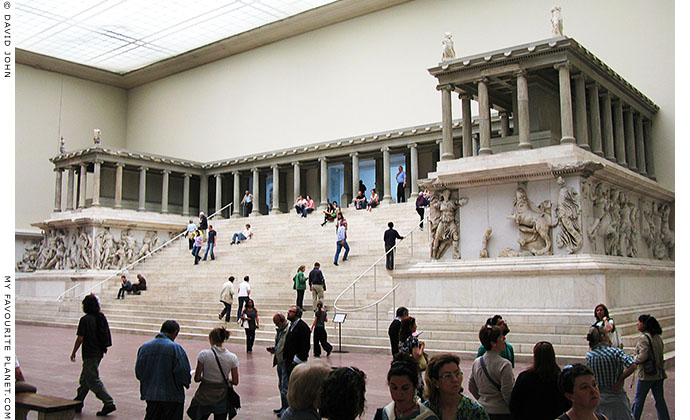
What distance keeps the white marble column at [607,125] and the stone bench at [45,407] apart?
1767cm

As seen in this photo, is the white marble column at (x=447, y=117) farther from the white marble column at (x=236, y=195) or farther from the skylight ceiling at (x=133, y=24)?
the white marble column at (x=236, y=195)

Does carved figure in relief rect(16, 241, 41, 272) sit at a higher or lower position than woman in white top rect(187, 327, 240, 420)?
higher

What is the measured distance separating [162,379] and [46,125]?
4188 centimetres

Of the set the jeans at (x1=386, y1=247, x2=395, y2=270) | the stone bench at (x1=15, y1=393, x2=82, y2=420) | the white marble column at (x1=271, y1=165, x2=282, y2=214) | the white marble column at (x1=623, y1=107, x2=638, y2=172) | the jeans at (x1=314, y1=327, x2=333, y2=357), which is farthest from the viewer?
the white marble column at (x1=271, y1=165, x2=282, y2=214)

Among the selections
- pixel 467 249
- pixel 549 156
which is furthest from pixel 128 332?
pixel 549 156

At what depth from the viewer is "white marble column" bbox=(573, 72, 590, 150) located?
17375 millimetres

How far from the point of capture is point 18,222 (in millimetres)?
40219

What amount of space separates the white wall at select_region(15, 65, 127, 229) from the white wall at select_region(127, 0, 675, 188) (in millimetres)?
2996

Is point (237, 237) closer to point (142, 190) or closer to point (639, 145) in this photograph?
point (142, 190)

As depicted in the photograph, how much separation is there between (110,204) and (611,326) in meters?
30.6

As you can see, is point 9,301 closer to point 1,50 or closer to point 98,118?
point 1,50

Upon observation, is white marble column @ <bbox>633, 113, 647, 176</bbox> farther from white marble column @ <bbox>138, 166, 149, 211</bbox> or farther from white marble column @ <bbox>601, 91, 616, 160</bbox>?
white marble column @ <bbox>138, 166, 149, 211</bbox>

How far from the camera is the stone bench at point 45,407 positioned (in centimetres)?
621

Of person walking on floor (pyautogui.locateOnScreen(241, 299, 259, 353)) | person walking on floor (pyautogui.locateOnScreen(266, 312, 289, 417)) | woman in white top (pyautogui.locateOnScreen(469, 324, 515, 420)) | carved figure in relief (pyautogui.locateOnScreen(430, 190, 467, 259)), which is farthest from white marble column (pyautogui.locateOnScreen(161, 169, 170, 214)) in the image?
woman in white top (pyautogui.locateOnScreen(469, 324, 515, 420))
